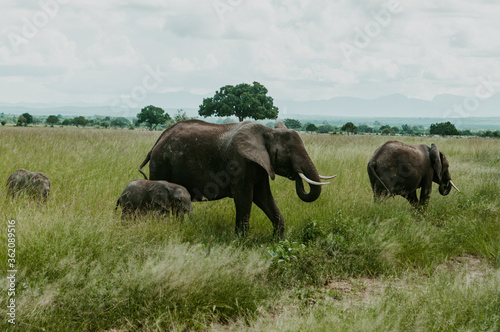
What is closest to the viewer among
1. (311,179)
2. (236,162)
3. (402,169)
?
(311,179)

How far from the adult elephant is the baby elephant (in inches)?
15.8

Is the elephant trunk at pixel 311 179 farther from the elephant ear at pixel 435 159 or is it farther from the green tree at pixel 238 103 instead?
the green tree at pixel 238 103

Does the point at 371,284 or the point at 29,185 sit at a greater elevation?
the point at 29,185

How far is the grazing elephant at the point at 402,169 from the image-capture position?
Result: 26.2 ft

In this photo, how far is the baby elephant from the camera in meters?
6.05

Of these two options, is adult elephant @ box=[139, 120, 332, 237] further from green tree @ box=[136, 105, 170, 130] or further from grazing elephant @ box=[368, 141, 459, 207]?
green tree @ box=[136, 105, 170, 130]

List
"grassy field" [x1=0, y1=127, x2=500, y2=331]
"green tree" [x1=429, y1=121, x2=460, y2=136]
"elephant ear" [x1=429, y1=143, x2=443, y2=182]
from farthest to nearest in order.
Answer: "green tree" [x1=429, y1=121, x2=460, y2=136], "elephant ear" [x1=429, y1=143, x2=443, y2=182], "grassy field" [x1=0, y1=127, x2=500, y2=331]

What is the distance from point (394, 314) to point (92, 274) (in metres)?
2.82

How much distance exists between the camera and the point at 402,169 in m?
8.00

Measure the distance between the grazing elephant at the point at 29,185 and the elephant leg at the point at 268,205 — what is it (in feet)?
10.8

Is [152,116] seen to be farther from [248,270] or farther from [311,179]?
[248,270]

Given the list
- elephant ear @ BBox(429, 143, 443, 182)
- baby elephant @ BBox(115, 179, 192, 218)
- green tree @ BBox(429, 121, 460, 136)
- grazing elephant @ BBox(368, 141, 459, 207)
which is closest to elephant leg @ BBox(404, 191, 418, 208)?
grazing elephant @ BBox(368, 141, 459, 207)

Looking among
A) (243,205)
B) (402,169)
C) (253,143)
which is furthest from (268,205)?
(402,169)

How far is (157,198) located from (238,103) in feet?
127
